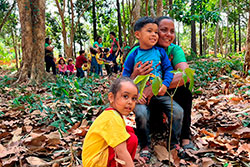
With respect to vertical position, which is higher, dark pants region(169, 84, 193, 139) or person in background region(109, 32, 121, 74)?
person in background region(109, 32, 121, 74)

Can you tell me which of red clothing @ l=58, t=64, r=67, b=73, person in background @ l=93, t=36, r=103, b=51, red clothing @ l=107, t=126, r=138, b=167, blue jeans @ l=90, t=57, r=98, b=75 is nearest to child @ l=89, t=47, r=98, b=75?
blue jeans @ l=90, t=57, r=98, b=75

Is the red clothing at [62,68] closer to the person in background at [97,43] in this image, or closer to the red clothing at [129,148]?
the person in background at [97,43]

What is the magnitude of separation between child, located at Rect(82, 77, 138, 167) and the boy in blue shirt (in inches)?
19.6

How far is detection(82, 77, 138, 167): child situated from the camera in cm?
144

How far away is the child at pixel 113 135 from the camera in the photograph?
1.44 metres

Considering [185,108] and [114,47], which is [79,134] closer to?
[185,108]

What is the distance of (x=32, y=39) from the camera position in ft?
21.3

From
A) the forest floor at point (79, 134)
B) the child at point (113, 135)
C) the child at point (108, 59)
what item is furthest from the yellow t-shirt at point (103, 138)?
the child at point (108, 59)

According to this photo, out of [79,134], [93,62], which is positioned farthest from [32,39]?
[79,134]

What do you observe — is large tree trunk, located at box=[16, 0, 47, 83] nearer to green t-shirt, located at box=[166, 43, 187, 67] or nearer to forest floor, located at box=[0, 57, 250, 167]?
forest floor, located at box=[0, 57, 250, 167]

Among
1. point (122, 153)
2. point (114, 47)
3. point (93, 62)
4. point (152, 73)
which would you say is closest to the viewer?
point (122, 153)

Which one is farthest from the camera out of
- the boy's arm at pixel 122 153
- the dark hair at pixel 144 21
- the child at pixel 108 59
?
the child at pixel 108 59

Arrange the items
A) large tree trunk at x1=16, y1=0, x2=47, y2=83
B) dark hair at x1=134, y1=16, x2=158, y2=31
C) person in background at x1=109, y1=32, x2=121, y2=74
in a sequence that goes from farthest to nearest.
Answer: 1. person in background at x1=109, y1=32, x2=121, y2=74
2. large tree trunk at x1=16, y1=0, x2=47, y2=83
3. dark hair at x1=134, y1=16, x2=158, y2=31

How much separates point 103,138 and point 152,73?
3.27 ft
